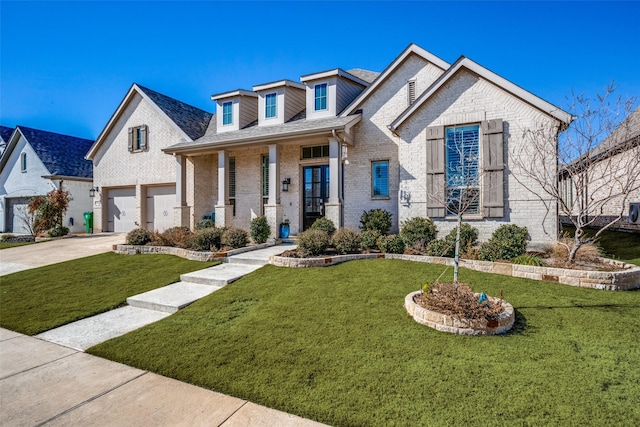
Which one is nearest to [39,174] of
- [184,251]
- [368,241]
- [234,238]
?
[184,251]

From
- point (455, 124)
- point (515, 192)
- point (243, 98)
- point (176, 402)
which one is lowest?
point (176, 402)

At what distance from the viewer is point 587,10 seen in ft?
26.8

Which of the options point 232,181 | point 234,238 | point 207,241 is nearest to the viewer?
point 207,241

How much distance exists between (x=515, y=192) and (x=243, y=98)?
11155mm

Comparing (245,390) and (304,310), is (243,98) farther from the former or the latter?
(245,390)

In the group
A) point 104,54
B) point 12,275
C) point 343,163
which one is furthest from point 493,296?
point 104,54

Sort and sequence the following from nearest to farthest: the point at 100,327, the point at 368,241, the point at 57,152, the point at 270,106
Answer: the point at 100,327, the point at 368,241, the point at 270,106, the point at 57,152

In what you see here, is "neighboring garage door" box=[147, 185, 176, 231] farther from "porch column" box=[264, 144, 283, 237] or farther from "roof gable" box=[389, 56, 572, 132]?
"roof gable" box=[389, 56, 572, 132]

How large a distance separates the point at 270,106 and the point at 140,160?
7.16 meters

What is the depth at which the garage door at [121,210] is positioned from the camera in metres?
16.0

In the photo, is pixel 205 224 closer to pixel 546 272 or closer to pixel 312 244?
pixel 312 244

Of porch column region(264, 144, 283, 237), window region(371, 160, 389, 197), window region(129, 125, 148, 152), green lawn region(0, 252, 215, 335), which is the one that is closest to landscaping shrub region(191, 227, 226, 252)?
green lawn region(0, 252, 215, 335)

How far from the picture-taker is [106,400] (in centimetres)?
308

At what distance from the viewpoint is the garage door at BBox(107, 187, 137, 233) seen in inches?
631
